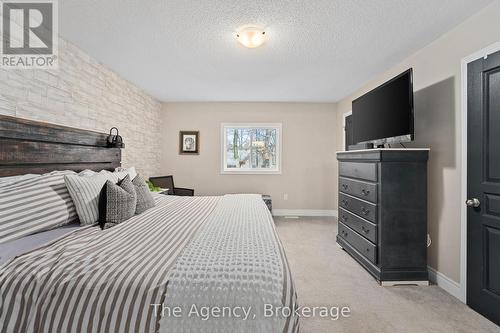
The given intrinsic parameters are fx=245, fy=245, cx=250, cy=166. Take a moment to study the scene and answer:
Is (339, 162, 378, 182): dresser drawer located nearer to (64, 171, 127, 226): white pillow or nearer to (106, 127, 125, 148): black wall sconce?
(64, 171, 127, 226): white pillow

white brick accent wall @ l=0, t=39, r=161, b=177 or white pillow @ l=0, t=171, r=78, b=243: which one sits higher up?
Result: white brick accent wall @ l=0, t=39, r=161, b=177

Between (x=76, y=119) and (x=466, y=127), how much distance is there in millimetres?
3911

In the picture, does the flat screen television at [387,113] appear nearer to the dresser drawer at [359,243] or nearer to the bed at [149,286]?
the dresser drawer at [359,243]

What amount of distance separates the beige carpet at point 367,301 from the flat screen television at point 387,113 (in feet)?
4.90

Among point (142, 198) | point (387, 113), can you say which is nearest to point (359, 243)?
point (387, 113)

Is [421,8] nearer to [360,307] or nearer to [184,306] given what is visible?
[360,307]

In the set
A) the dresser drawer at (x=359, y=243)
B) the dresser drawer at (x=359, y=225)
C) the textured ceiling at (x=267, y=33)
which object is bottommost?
the dresser drawer at (x=359, y=243)

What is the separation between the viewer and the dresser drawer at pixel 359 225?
262 cm

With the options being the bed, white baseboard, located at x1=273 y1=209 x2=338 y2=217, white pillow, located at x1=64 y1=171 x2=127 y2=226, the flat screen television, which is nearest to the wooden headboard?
white pillow, located at x1=64 y1=171 x2=127 y2=226

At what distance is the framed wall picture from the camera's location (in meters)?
5.43

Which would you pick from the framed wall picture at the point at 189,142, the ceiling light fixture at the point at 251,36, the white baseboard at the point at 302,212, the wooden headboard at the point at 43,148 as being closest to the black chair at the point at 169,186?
the framed wall picture at the point at 189,142

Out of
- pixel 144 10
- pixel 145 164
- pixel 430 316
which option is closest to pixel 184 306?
pixel 430 316

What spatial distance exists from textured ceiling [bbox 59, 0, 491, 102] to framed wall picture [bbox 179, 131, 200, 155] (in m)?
1.58

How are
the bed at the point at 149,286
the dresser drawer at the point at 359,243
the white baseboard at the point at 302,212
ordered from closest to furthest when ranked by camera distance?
1. the bed at the point at 149,286
2. the dresser drawer at the point at 359,243
3. the white baseboard at the point at 302,212
